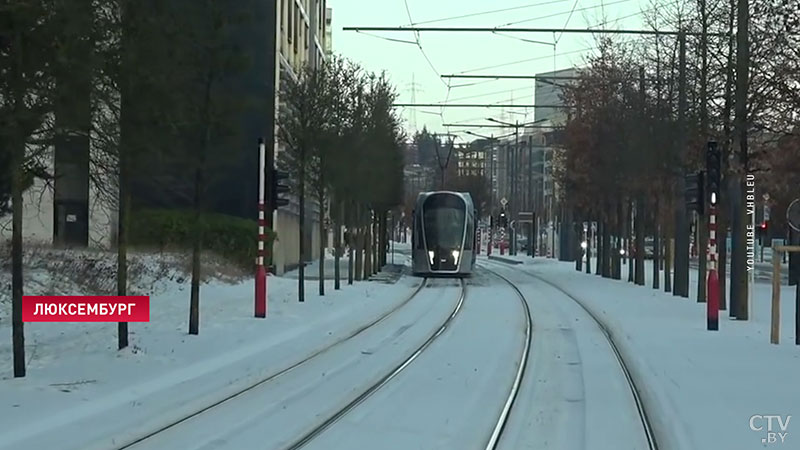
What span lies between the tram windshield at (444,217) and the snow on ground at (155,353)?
15.6 m

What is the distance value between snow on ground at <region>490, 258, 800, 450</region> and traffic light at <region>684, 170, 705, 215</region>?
2.36 metres

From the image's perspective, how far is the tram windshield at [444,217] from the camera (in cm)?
4622

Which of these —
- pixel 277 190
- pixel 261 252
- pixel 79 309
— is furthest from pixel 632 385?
pixel 277 190

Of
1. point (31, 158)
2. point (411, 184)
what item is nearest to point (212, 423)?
point (31, 158)

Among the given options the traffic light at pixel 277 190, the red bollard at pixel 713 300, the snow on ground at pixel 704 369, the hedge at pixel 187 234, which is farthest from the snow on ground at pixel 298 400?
the hedge at pixel 187 234

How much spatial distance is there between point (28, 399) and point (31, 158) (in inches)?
111

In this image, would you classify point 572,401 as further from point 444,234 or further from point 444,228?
point 444,234

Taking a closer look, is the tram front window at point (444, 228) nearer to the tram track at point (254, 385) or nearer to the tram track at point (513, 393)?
the tram track at point (254, 385)

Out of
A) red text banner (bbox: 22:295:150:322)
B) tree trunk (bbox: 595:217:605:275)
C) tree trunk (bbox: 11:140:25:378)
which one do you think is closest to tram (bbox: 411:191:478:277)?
tree trunk (bbox: 595:217:605:275)

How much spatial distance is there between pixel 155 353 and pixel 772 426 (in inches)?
355

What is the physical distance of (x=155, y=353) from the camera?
17.4 m

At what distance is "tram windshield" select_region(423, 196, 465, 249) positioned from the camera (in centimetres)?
4622

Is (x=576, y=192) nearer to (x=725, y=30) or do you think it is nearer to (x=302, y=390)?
(x=725, y=30)

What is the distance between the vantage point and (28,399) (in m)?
12.6
